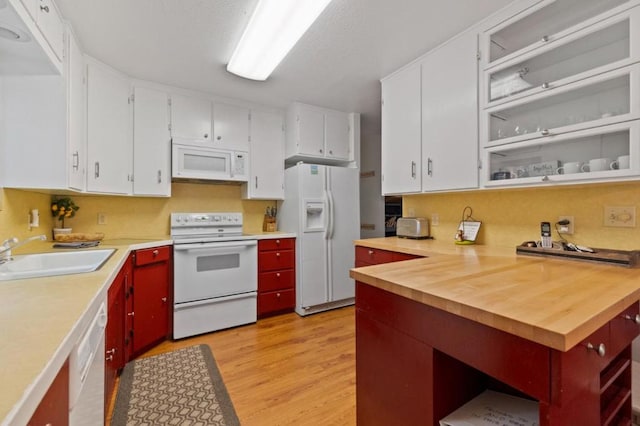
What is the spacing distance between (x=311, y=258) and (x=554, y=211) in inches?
84.3

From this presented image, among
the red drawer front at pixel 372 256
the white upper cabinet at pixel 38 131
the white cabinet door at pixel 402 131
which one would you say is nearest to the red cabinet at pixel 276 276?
the red drawer front at pixel 372 256

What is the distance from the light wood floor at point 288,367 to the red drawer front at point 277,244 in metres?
0.75

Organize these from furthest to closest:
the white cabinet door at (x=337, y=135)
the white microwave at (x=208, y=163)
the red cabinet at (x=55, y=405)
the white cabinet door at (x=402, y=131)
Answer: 1. the white cabinet door at (x=337, y=135)
2. the white microwave at (x=208, y=163)
3. the white cabinet door at (x=402, y=131)
4. the red cabinet at (x=55, y=405)

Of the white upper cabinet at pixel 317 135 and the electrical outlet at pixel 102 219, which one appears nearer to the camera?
the electrical outlet at pixel 102 219

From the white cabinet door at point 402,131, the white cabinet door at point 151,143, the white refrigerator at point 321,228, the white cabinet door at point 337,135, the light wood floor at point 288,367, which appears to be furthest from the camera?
the white cabinet door at point 337,135

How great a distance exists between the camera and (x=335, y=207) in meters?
3.28

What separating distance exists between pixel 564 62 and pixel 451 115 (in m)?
0.64

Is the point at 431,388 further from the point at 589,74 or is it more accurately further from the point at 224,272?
the point at 224,272

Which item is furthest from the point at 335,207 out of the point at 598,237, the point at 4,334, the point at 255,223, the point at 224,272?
the point at 4,334

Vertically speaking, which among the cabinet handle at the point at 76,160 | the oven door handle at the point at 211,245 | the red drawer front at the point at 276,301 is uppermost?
the cabinet handle at the point at 76,160

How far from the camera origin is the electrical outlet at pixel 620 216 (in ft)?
4.92

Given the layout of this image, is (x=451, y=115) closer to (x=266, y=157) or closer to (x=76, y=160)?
(x=266, y=157)

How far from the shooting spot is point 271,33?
6.15 feet

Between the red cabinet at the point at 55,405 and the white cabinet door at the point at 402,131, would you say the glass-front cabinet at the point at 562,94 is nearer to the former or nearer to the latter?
the white cabinet door at the point at 402,131
